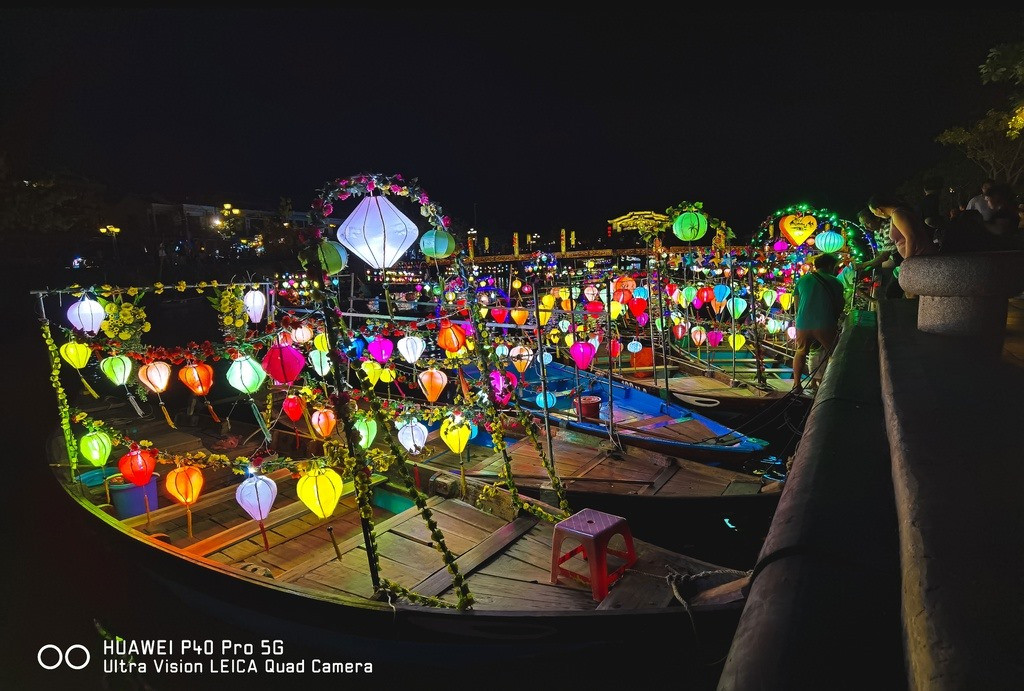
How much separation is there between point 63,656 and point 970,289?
12868 mm

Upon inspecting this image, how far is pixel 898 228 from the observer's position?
6043mm

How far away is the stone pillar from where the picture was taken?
385 centimetres

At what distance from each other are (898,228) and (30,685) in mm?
13694

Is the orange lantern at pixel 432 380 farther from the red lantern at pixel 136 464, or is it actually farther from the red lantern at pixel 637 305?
the red lantern at pixel 637 305

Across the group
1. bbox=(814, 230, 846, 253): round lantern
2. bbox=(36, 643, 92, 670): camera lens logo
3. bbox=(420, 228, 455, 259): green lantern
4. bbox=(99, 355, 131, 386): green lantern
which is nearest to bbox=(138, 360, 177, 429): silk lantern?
bbox=(99, 355, 131, 386): green lantern

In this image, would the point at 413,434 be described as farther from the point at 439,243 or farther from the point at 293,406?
the point at 439,243

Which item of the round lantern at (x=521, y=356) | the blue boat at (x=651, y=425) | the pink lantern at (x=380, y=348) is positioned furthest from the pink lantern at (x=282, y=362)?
the round lantern at (x=521, y=356)

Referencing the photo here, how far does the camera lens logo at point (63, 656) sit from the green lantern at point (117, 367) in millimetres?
4969

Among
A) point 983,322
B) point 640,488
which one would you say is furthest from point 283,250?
point 983,322

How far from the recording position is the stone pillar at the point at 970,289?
3850 mm

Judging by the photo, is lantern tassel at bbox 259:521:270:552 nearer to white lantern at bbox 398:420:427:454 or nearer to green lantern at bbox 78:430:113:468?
white lantern at bbox 398:420:427:454

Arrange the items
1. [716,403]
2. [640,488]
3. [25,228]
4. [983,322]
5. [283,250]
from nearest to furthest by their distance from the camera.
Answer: [983,322], [640,488], [716,403], [25,228], [283,250]

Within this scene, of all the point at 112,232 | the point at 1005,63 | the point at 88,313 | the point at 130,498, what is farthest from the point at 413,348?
the point at 112,232

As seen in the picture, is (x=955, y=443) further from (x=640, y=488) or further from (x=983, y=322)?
(x=640, y=488)
